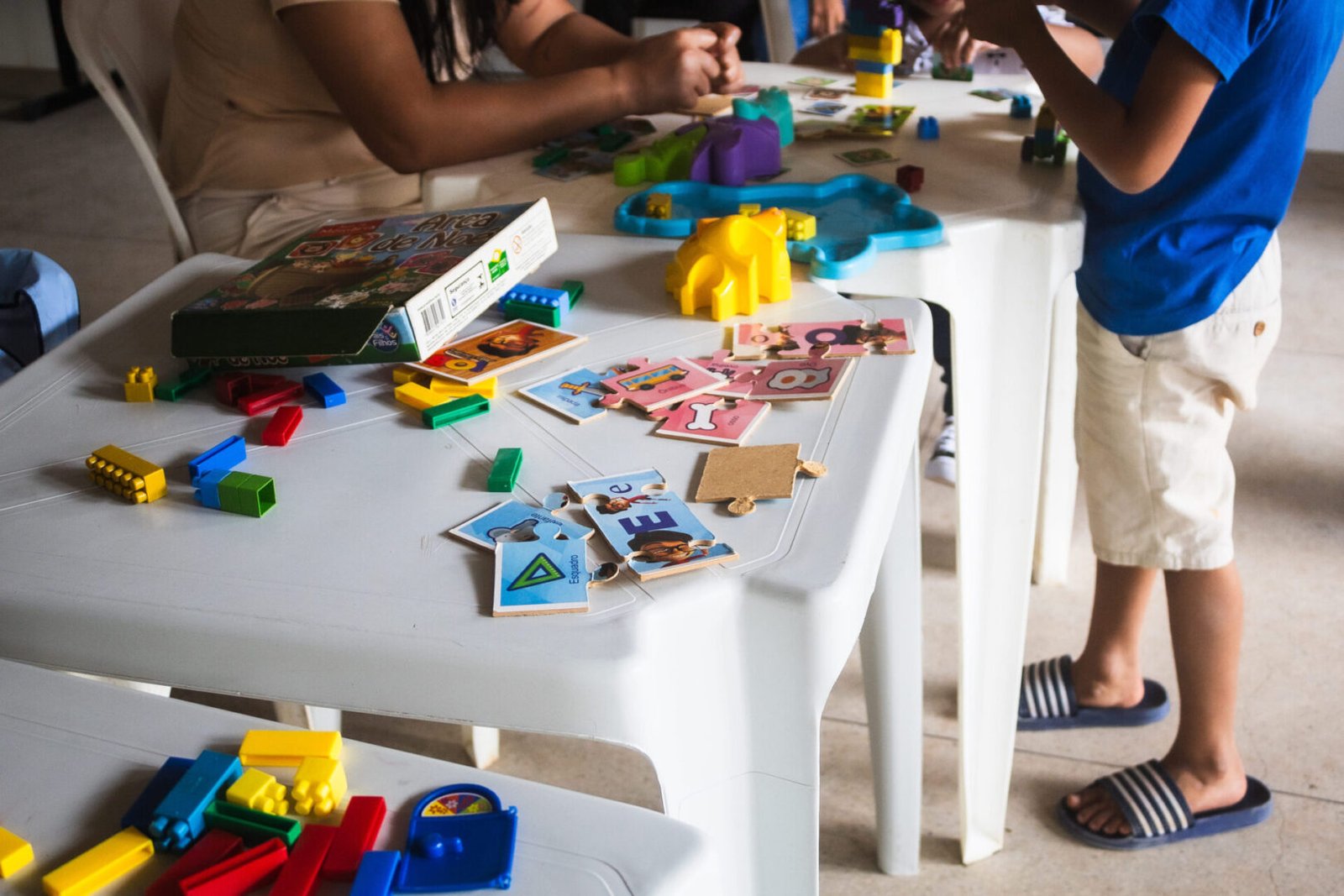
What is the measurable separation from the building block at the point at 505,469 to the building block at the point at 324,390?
12cm

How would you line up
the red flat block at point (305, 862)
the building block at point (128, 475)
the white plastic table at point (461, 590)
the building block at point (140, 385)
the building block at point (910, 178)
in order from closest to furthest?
the red flat block at point (305, 862)
the white plastic table at point (461, 590)
the building block at point (128, 475)
the building block at point (140, 385)
the building block at point (910, 178)

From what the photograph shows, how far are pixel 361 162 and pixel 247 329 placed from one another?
23.5 inches

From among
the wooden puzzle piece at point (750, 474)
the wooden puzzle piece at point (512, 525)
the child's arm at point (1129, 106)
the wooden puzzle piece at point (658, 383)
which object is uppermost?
the child's arm at point (1129, 106)

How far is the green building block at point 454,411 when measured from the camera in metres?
0.66

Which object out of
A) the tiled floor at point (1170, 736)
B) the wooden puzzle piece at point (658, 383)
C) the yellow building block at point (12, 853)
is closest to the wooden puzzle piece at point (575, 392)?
the wooden puzzle piece at point (658, 383)

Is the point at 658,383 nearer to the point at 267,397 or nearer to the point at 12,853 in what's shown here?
the point at 267,397

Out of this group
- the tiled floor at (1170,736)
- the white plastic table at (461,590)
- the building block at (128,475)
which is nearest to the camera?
the white plastic table at (461,590)

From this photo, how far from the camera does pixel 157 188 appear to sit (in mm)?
1220

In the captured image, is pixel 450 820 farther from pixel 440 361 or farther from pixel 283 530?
pixel 440 361

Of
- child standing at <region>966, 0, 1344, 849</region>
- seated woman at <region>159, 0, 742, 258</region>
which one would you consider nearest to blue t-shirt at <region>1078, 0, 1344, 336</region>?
child standing at <region>966, 0, 1344, 849</region>

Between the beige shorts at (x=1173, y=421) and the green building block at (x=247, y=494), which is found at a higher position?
the green building block at (x=247, y=494)

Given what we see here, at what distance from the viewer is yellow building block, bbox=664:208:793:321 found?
766mm

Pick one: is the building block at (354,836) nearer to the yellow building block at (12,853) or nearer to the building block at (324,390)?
the yellow building block at (12,853)

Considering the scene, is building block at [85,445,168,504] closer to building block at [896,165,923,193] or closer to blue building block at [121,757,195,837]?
blue building block at [121,757,195,837]
